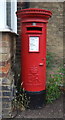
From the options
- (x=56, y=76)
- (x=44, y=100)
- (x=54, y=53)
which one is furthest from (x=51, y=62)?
(x=44, y=100)

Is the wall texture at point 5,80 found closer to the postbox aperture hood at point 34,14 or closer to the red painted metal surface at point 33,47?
the red painted metal surface at point 33,47

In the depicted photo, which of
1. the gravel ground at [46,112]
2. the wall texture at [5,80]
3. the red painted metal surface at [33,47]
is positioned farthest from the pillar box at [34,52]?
the wall texture at [5,80]

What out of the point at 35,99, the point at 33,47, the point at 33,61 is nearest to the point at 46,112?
the point at 35,99

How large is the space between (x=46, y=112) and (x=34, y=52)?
1313mm

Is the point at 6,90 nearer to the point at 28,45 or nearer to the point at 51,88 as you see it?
the point at 28,45

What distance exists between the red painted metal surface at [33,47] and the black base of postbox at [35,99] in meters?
0.09

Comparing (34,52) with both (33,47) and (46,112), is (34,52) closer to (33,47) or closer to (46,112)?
(33,47)

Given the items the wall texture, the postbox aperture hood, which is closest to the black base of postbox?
the wall texture

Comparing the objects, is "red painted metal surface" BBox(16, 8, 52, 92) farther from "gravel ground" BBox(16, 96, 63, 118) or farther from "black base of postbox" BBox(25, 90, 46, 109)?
"gravel ground" BBox(16, 96, 63, 118)

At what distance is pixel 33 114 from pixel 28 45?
1.45 metres

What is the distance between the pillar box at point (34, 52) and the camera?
302 centimetres

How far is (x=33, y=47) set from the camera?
3098mm

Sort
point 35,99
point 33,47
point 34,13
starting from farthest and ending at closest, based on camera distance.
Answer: point 35,99 → point 33,47 → point 34,13

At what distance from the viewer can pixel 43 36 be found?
10.3 feet
